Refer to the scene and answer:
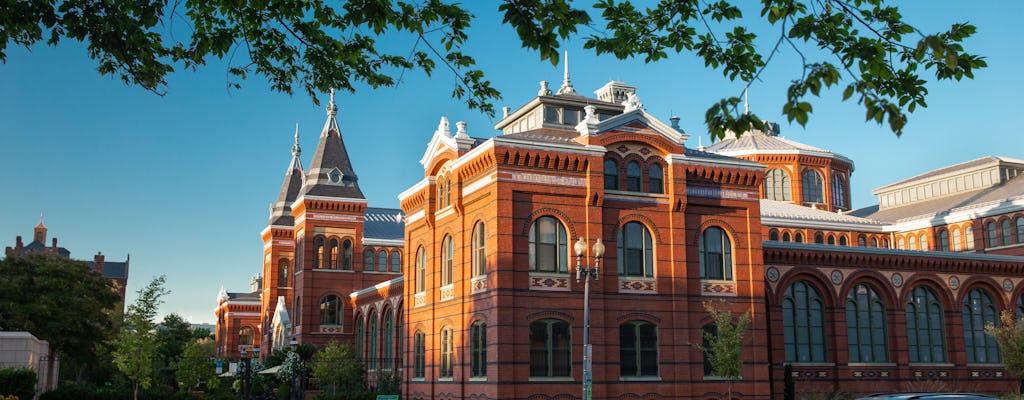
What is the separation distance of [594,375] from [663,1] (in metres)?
23.9

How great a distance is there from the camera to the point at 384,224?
7538 cm

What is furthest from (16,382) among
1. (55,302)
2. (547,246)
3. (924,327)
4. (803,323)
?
(924,327)

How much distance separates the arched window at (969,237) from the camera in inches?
2329

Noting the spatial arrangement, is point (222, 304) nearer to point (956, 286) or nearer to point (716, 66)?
point (956, 286)

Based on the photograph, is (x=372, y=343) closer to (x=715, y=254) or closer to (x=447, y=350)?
(x=447, y=350)

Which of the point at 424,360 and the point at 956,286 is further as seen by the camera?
the point at 956,286

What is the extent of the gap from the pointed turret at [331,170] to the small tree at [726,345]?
36.3 m

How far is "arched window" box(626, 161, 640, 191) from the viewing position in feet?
125

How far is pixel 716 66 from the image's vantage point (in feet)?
42.7

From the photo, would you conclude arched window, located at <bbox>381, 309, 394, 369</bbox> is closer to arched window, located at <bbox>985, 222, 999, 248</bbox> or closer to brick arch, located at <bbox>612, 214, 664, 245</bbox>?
brick arch, located at <bbox>612, 214, 664, 245</bbox>

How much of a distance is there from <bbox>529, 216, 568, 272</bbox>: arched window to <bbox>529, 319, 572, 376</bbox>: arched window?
6.63 feet

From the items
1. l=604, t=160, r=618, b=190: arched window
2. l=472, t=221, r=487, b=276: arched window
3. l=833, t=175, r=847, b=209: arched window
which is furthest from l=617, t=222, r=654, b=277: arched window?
l=833, t=175, r=847, b=209: arched window

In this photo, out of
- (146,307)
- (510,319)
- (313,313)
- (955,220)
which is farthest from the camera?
(313,313)

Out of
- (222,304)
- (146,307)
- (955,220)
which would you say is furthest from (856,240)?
(222,304)
